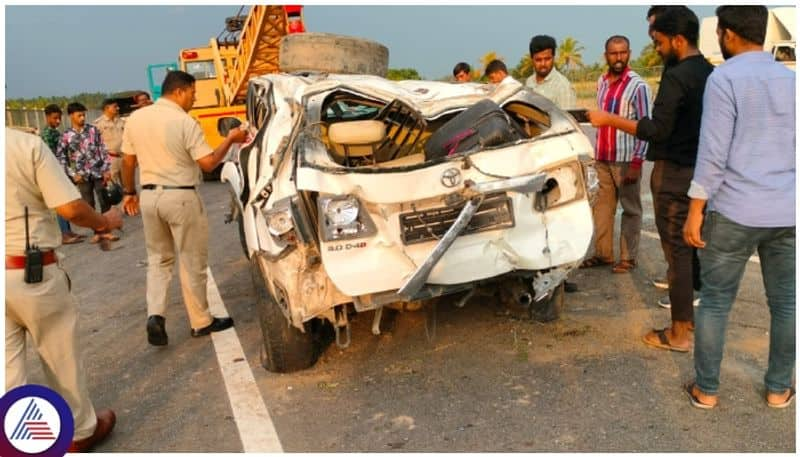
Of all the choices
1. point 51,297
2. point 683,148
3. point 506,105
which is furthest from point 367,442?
point 683,148

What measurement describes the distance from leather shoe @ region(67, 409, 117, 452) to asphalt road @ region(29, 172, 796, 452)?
0.06 meters

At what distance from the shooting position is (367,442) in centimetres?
323

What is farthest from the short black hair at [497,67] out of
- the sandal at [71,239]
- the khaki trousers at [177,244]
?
the sandal at [71,239]

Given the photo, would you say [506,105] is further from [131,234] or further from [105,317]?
[131,234]

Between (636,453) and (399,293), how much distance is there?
4.29 ft

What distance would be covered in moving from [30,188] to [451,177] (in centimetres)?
196

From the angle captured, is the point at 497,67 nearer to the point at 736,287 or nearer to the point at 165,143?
the point at 165,143

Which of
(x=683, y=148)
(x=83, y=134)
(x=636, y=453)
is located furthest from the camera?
(x=83, y=134)

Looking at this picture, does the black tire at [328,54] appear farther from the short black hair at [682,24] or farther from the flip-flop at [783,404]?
the flip-flop at [783,404]

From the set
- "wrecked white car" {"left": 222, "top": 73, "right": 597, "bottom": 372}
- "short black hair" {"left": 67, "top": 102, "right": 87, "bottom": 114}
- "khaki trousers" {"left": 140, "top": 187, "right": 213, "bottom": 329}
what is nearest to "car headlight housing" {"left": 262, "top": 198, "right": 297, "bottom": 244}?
"wrecked white car" {"left": 222, "top": 73, "right": 597, "bottom": 372}

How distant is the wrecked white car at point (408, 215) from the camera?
3.42 metres

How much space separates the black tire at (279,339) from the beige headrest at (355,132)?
0.88m

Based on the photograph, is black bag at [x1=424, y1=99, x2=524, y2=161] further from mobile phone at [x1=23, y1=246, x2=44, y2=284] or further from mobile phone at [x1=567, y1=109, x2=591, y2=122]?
mobile phone at [x1=23, y1=246, x2=44, y2=284]

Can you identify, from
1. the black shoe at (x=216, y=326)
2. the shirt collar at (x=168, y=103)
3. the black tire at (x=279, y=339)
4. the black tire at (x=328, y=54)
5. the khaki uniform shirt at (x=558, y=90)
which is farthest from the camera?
the black tire at (x=328, y=54)
